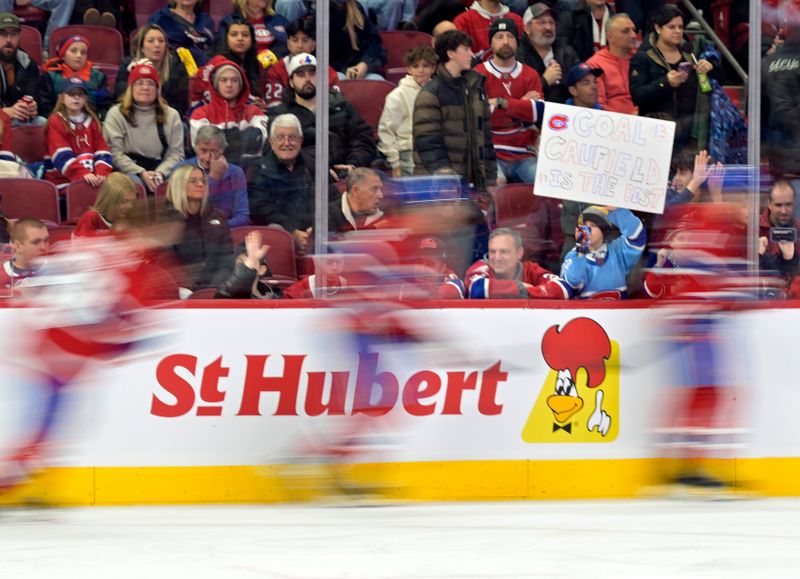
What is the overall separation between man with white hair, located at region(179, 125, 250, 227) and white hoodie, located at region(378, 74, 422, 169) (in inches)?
29.2

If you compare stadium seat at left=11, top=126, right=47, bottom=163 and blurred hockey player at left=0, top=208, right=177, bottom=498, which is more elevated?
stadium seat at left=11, top=126, right=47, bottom=163

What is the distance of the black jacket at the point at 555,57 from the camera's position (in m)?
7.31

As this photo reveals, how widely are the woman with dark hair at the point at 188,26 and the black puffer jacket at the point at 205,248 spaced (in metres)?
1.14

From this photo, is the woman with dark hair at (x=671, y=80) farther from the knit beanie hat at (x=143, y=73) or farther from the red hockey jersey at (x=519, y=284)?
the knit beanie hat at (x=143, y=73)

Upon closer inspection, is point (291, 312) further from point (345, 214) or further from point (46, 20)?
point (46, 20)

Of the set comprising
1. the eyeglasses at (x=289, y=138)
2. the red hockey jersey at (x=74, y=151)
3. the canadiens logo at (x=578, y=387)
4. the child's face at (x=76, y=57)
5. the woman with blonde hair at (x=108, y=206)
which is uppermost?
the child's face at (x=76, y=57)

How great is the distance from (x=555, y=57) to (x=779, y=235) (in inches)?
67.9

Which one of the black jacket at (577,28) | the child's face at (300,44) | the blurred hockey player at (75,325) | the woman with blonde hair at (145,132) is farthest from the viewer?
the black jacket at (577,28)

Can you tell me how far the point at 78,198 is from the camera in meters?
6.66

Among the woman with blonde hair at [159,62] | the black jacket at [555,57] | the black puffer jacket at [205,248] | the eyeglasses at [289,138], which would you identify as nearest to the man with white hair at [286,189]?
the eyeglasses at [289,138]

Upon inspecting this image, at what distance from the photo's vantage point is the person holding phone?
6.54 meters

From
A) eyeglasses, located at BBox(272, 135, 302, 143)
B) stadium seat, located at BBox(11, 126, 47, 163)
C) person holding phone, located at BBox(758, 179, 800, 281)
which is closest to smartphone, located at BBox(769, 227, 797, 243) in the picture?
person holding phone, located at BBox(758, 179, 800, 281)

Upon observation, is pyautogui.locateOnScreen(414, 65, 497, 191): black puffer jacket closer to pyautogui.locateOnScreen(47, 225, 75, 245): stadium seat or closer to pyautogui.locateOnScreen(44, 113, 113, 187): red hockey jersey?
pyautogui.locateOnScreen(44, 113, 113, 187): red hockey jersey

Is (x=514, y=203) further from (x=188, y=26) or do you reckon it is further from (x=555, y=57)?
(x=188, y=26)
